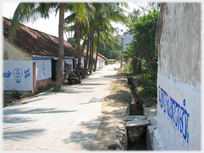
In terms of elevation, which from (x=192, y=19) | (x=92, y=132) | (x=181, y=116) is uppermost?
(x=192, y=19)

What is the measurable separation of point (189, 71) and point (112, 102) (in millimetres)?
7563

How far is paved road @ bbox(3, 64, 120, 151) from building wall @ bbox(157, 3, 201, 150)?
2462mm

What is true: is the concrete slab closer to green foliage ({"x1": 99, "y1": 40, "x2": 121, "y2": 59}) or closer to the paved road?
the paved road

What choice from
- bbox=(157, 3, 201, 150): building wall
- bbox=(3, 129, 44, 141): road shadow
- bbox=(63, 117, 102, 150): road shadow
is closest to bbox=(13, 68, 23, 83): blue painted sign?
bbox=(3, 129, 44, 141): road shadow

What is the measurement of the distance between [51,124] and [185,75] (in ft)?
16.3

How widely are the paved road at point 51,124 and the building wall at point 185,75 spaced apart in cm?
246

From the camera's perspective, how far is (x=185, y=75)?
3328 millimetres

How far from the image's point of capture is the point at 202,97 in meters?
2.48

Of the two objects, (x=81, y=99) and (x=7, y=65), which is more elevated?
(x=7, y=65)

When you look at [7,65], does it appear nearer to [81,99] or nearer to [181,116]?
[81,99]

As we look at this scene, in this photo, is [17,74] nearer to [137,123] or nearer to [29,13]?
[29,13]

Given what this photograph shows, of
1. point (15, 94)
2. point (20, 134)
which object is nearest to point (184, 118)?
point (20, 134)

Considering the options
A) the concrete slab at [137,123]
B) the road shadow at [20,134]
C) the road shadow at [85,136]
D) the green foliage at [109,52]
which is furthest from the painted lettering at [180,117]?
the green foliage at [109,52]

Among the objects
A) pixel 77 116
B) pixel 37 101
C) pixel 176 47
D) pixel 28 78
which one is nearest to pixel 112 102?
pixel 77 116
